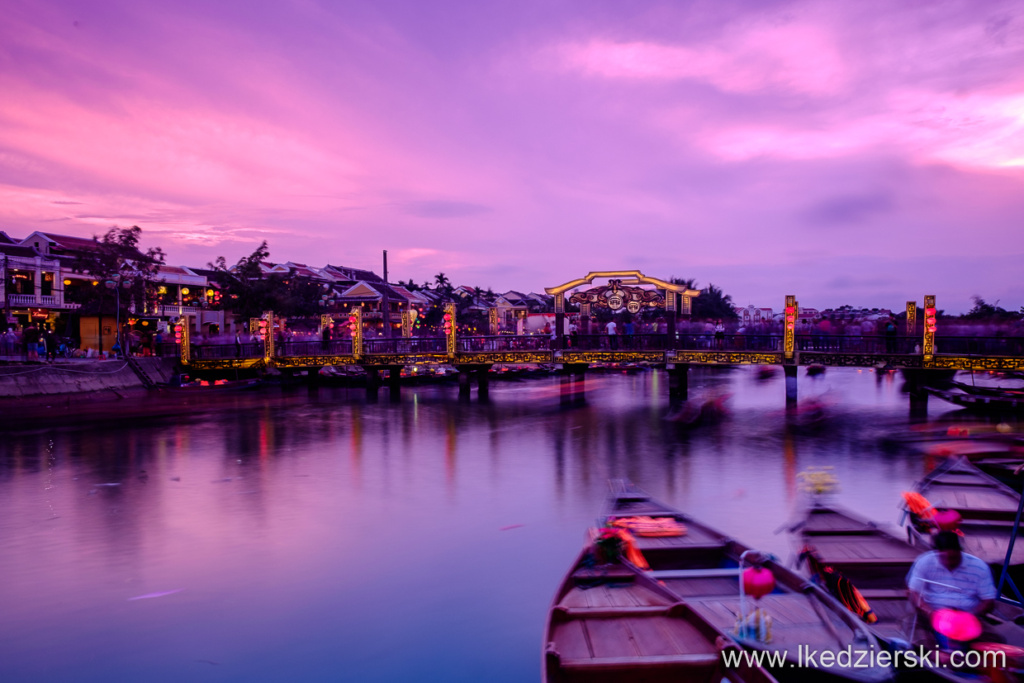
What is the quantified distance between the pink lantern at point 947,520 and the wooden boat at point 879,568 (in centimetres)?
42

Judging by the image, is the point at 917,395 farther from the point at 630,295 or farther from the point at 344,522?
the point at 344,522

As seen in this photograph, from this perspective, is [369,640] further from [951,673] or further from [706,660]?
[951,673]

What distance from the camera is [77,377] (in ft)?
103

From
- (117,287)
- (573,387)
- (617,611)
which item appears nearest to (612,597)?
(617,611)

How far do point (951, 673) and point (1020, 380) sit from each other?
36.9m

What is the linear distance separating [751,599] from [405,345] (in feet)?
96.0

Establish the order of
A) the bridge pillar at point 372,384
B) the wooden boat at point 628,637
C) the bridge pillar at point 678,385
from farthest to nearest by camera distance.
Answer: 1. the bridge pillar at point 372,384
2. the bridge pillar at point 678,385
3. the wooden boat at point 628,637

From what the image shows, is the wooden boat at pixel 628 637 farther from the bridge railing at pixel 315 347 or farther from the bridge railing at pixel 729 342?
the bridge railing at pixel 315 347

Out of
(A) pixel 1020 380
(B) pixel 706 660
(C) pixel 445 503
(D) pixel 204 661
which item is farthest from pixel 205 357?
(A) pixel 1020 380

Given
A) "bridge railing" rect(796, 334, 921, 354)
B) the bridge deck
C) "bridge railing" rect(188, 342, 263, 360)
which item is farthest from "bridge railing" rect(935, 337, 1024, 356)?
"bridge railing" rect(188, 342, 263, 360)

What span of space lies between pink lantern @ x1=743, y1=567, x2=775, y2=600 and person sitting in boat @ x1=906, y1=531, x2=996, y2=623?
1308mm

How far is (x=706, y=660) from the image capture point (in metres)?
5.69

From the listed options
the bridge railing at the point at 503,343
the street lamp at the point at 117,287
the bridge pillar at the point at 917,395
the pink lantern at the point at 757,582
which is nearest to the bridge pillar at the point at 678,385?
the bridge railing at the point at 503,343

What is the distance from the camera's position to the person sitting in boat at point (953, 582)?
19.0 feet
